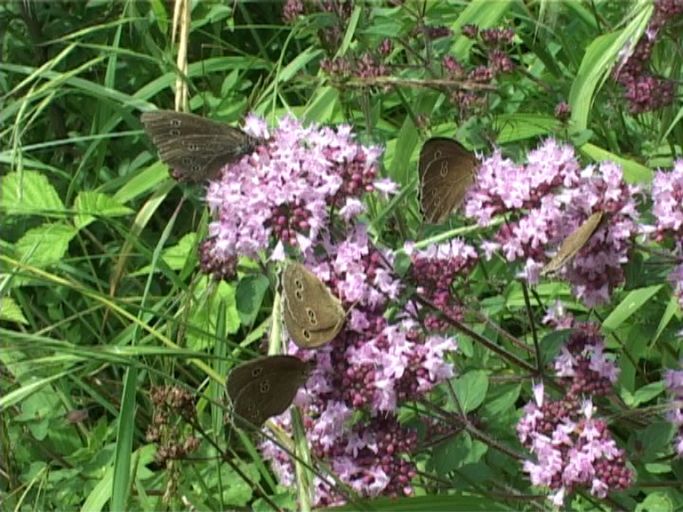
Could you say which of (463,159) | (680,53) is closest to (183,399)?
(463,159)

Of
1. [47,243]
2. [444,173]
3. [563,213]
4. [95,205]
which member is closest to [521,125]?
[444,173]

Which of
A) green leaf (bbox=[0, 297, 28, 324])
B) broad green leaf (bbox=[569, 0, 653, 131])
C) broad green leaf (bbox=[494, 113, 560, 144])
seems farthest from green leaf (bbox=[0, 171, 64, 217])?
broad green leaf (bbox=[569, 0, 653, 131])

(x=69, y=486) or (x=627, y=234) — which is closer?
(x=627, y=234)

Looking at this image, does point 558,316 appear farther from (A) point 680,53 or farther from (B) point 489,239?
(A) point 680,53

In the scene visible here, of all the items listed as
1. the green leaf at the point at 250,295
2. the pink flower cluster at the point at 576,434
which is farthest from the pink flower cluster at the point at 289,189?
the pink flower cluster at the point at 576,434

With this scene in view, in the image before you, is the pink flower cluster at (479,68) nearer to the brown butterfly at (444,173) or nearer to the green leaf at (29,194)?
the brown butterfly at (444,173)

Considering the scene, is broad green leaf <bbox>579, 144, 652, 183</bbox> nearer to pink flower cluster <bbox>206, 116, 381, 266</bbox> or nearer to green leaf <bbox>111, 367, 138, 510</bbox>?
pink flower cluster <bbox>206, 116, 381, 266</bbox>
